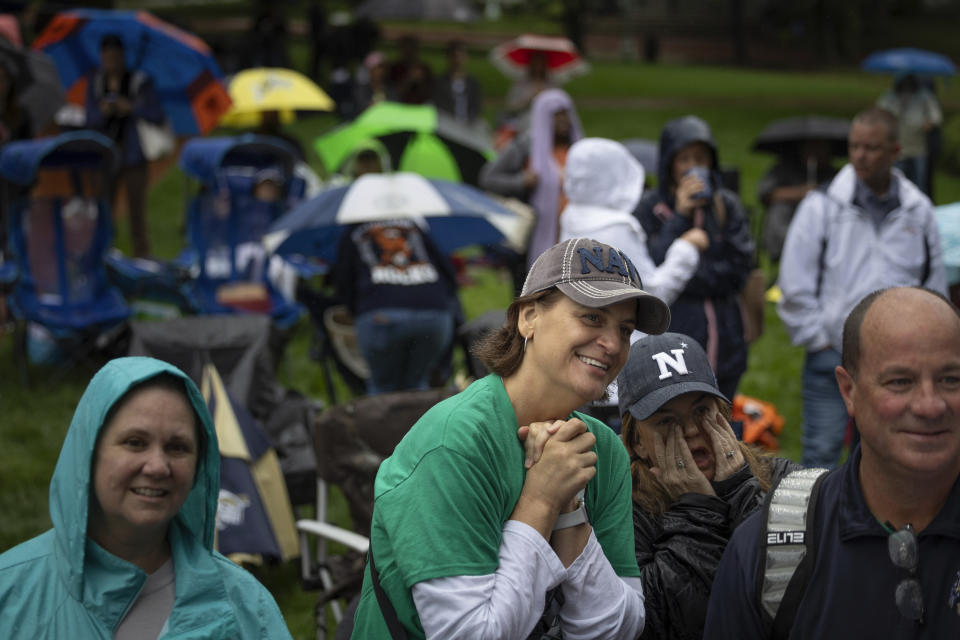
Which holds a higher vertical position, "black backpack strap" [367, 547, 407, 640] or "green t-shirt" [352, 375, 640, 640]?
"green t-shirt" [352, 375, 640, 640]

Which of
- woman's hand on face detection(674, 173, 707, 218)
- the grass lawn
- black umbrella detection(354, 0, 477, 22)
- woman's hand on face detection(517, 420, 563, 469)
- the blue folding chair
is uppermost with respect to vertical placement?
woman's hand on face detection(517, 420, 563, 469)

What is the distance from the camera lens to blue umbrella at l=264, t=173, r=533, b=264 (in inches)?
275

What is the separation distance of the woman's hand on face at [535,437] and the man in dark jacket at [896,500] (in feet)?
1.62

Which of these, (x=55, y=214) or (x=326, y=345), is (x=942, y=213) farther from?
(x=55, y=214)

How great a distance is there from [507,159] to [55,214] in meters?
3.63

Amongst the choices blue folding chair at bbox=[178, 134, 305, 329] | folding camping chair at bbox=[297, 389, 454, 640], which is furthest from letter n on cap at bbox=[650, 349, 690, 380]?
Answer: blue folding chair at bbox=[178, 134, 305, 329]

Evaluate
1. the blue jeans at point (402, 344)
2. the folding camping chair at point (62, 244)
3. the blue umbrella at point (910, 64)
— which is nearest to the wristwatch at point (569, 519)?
the blue jeans at point (402, 344)

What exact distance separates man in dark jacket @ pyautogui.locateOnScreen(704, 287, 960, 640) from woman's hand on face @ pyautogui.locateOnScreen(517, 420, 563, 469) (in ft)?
1.62

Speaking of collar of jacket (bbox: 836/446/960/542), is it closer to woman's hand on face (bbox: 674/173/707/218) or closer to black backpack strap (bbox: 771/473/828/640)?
black backpack strap (bbox: 771/473/828/640)

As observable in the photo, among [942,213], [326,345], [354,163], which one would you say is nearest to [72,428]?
[326,345]

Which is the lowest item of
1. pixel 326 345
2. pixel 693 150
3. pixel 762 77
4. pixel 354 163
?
pixel 762 77

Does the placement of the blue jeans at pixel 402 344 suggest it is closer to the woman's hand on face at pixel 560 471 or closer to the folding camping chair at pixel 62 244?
the folding camping chair at pixel 62 244

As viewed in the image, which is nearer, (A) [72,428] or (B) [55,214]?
(A) [72,428]

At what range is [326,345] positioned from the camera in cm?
758
